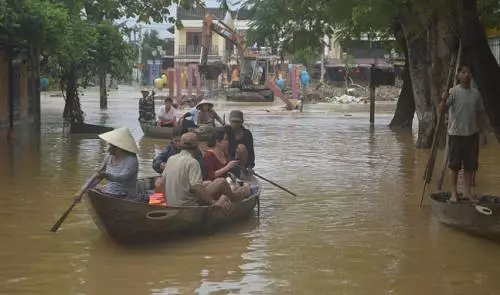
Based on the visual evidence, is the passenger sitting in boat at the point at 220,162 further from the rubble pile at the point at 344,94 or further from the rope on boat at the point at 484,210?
the rubble pile at the point at 344,94

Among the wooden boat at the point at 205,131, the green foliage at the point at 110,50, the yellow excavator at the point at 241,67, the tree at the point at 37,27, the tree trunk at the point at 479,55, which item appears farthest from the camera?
the yellow excavator at the point at 241,67

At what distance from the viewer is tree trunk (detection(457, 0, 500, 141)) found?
8047mm

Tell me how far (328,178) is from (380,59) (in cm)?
5499

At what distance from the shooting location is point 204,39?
43562 millimetres

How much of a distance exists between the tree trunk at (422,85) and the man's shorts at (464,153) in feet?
29.0

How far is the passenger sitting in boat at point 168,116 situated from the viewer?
71.5 feet

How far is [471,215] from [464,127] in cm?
133

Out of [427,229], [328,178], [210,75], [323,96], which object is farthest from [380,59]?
[427,229]

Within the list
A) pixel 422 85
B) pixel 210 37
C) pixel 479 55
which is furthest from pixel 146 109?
pixel 210 37

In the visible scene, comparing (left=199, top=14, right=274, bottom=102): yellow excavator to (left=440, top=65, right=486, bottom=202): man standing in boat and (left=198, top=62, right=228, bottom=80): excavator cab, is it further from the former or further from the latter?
(left=440, top=65, right=486, bottom=202): man standing in boat

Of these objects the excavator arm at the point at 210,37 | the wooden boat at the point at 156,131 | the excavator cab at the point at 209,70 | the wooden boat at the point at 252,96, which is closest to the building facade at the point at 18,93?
the wooden boat at the point at 156,131

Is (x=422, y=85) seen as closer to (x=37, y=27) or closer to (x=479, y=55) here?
(x=37, y=27)

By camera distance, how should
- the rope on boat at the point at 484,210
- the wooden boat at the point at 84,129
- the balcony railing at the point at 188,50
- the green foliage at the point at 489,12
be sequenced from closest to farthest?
1. the rope on boat at the point at 484,210
2. the green foliage at the point at 489,12
3. the wooden boat at the point at 84,129
4. the balcony railing at the point at 188,50

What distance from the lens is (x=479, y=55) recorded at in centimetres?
811
